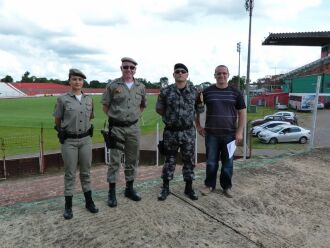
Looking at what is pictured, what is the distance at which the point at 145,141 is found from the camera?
82.4 feet

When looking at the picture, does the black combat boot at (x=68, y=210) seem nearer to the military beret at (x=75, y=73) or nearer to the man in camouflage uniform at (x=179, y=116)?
the man in camouflage uniform at (x=179, y=116)

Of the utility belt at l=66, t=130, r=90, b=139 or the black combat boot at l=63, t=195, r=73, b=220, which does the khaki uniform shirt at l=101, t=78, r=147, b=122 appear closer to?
the utility belt at l=66, t=130, r=90, b=139

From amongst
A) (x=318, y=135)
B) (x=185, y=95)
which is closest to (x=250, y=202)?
(x=185, y=95)

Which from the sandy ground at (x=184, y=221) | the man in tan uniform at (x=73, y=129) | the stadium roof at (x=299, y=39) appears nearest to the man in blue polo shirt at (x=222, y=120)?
the sandy ground at (x=184, y=221)

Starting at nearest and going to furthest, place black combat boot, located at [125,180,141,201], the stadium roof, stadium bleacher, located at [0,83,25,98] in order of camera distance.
A: black combat boot, located at [125,180,141,201] < the stadium roof < stadium bleacher, located at [0,83,25,98]

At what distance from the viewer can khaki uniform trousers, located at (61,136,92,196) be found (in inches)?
187

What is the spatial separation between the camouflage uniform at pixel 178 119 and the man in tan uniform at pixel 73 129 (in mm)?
1092

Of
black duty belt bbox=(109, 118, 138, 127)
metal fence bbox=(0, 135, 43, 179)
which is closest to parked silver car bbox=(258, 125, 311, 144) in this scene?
metal fence bbox=(0, 135, 43, 179)

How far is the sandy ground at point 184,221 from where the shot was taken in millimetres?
4320

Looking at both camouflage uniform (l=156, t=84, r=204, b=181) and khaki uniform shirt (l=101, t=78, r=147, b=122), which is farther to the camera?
camouflage uniform (l=156, t=84, r=204, b=181)

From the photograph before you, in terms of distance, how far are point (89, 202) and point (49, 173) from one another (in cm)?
1246

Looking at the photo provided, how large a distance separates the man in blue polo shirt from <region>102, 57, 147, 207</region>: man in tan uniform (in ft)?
3.29

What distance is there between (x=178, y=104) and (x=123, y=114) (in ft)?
2.47

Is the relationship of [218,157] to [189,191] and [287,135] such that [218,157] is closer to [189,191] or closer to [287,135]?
[189,191]
